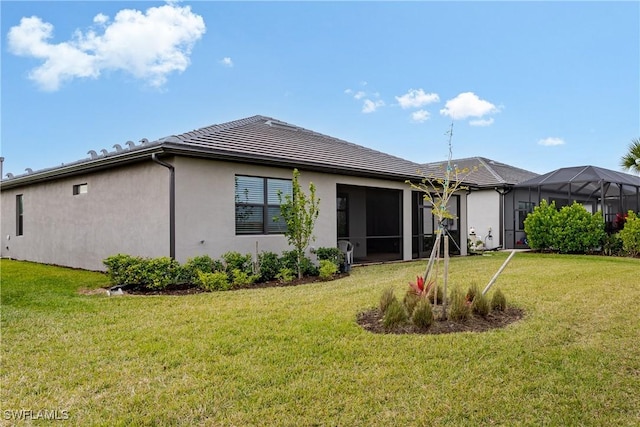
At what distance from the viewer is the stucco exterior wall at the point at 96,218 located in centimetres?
966

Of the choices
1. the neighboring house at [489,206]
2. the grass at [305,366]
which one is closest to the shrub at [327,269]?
the grass at [305,366]

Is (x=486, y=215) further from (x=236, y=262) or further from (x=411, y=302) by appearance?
(x=411, y=302)

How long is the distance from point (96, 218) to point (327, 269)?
22.0 feet

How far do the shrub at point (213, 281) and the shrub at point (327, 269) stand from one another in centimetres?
236

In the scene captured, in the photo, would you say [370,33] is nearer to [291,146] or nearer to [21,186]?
[291,146]

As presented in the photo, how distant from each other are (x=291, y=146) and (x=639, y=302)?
868 centimetres

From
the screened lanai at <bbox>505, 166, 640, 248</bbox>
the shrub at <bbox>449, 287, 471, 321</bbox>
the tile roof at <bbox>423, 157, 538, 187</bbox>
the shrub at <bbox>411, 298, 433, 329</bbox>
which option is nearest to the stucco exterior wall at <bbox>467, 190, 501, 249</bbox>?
the screened lanai at <bbox>505, 166, 640, 248</bbox>

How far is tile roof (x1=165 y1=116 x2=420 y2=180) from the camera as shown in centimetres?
975

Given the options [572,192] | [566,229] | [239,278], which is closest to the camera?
[239,278]

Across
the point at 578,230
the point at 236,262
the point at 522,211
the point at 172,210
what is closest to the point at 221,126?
the point at 172,210

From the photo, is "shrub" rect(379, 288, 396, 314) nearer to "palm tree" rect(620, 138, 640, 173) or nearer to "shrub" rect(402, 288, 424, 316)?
"shrub" rect(402, 288, 424, 316)

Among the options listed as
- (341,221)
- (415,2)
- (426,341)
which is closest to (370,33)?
(415,2)

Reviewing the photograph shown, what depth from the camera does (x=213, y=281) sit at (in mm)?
8383
